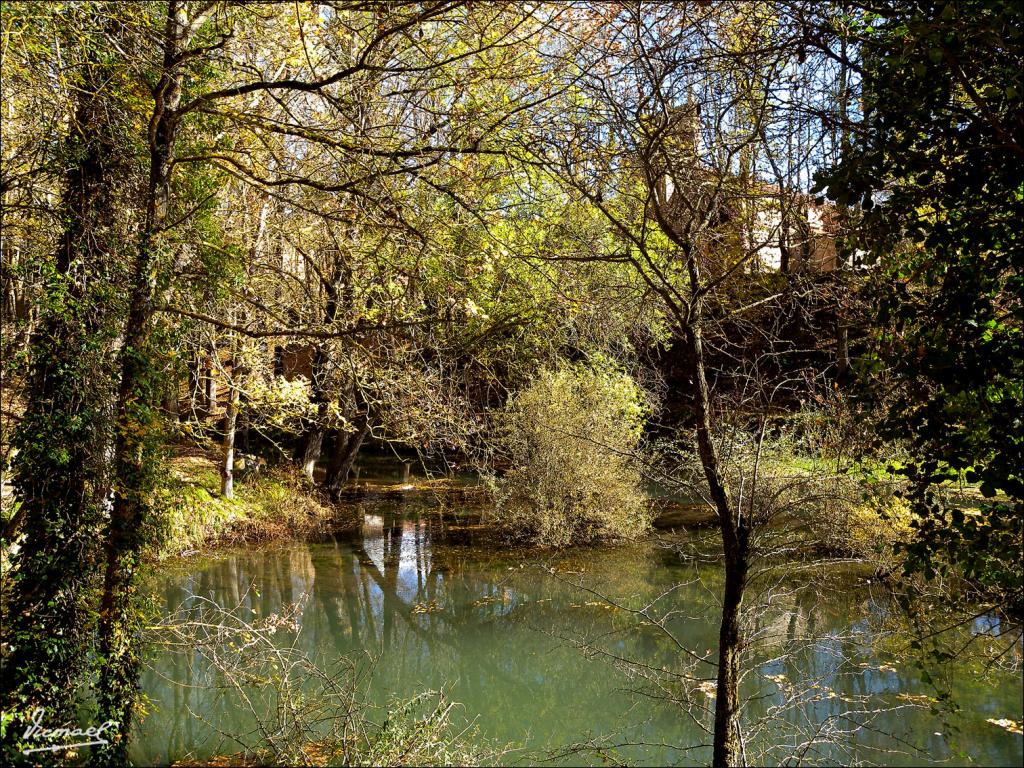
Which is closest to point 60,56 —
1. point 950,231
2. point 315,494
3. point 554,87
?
point 554,87

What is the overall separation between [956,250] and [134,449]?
489 cm

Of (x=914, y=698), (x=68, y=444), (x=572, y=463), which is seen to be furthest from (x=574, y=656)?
(x=68, y=444)

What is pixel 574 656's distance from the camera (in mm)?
8094

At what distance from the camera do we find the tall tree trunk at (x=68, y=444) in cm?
482

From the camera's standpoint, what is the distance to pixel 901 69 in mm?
2744

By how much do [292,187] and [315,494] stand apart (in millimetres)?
6890

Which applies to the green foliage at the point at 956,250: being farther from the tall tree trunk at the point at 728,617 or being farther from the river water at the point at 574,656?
the river water at the point at 574,656

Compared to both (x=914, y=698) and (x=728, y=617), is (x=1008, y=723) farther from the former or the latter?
(x=728, y=617)

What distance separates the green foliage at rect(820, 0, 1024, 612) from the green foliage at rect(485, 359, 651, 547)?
7.89m

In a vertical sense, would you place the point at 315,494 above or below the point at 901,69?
below

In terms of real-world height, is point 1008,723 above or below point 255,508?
below

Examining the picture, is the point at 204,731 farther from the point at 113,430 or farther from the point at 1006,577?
the point at 1006,577

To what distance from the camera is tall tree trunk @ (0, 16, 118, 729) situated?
4824 millimetres

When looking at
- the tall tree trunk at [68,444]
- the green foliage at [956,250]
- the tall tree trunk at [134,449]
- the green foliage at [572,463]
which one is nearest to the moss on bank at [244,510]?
the green foliage at [572,463]
